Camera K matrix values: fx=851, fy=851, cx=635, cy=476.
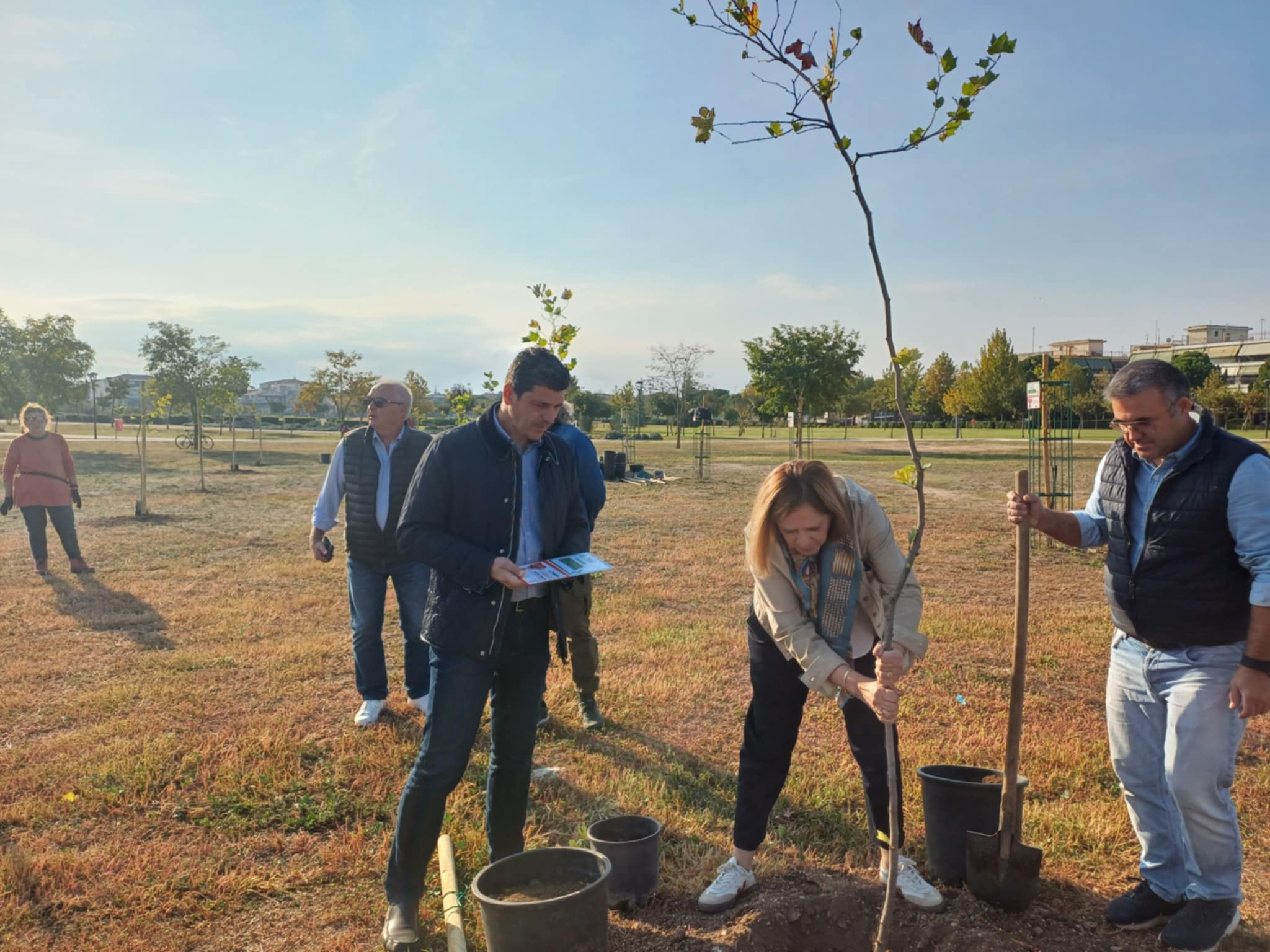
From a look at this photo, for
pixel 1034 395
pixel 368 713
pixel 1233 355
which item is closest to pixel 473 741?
pixel 368 713

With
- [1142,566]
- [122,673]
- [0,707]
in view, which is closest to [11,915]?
[0,707]

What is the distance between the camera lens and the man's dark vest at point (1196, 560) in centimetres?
274

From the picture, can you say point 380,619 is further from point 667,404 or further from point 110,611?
point 667,404

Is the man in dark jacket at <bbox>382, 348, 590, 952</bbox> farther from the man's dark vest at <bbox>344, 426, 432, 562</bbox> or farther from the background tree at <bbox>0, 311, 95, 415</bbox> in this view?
the background tree at <bbox>0, 311, 95, 415</bbox>

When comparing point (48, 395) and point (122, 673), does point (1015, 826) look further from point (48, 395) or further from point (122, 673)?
point (48, 395)

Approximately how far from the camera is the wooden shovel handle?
287 centimetres

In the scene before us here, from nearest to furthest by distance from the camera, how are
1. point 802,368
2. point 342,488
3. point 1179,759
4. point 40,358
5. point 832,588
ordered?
1. point 1179,759
2. point 832,588
3. point 342,488
4. point 802,368
5. point 40,358

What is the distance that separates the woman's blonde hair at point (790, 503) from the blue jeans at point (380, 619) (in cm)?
262

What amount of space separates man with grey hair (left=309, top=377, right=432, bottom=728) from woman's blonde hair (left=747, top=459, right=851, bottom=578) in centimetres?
258

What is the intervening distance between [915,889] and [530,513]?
1963 mm

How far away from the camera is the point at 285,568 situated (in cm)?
1058

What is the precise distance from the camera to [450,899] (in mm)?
3141

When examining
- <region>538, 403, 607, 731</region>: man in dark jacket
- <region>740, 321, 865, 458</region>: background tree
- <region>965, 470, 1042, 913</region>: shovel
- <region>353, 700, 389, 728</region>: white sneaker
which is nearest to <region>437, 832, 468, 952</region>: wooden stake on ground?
<region>538, 403, 607, 731</region>: man in dark jacket

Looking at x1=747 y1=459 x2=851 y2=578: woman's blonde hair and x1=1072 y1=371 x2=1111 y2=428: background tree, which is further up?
x1=1072 y1=371 x2=1111 y2=428: background tree
